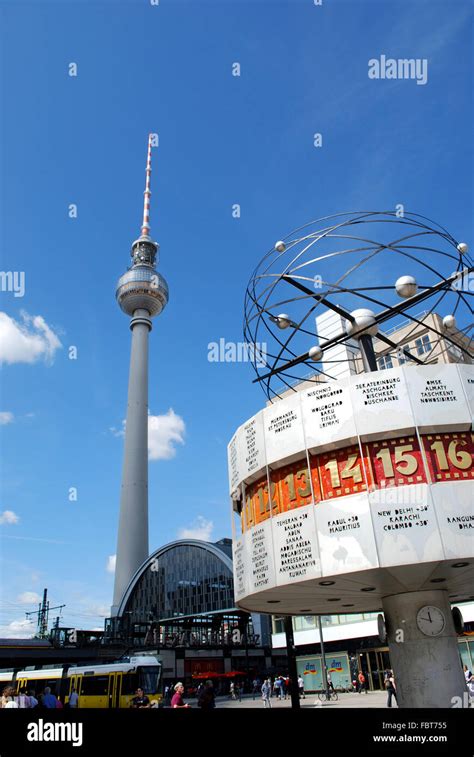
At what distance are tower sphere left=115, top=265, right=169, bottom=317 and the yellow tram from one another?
282 ft

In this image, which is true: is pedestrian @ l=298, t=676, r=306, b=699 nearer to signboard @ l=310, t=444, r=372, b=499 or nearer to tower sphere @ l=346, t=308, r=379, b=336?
signboard @ l=310, t=444, r=372, b=499

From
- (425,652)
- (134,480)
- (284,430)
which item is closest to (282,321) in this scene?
(284,430)

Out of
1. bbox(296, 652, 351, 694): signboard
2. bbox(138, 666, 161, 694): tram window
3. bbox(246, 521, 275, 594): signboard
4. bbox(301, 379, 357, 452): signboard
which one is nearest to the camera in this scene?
bbox(301, 379, 357, 452): signboard

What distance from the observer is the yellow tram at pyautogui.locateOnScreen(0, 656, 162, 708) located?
33.3 m

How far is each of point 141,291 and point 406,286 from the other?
339ft

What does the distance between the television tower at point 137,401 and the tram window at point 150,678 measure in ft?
176

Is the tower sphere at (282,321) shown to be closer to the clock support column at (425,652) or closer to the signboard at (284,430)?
the signboard at (284,430)

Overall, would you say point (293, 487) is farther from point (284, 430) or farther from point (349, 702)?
point (349, 702)

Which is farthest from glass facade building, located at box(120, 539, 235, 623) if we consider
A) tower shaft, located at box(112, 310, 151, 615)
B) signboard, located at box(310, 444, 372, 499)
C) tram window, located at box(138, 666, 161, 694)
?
signboard, located at box(310, 444, 372, 499)

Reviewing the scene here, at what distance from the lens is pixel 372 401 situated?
44.8 ft

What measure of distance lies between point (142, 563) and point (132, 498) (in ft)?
37.9

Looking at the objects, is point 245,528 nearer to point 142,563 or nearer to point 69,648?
point 69,648

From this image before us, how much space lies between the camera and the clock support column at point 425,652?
13.3 meters
